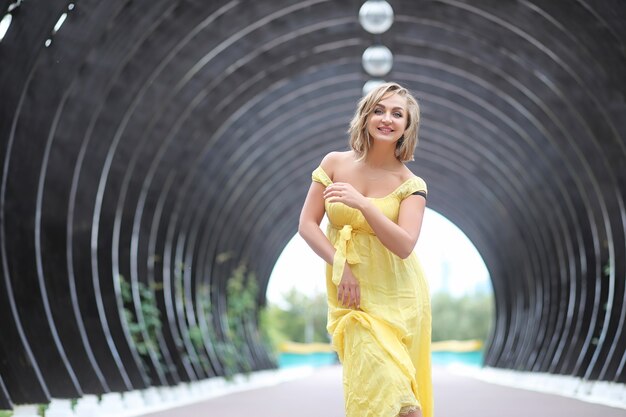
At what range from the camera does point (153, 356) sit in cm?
1652

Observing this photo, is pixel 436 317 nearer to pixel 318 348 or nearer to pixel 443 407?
pixel 318 348

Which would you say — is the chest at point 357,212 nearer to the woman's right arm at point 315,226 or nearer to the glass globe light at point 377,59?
the woman's right arm at point 315,226

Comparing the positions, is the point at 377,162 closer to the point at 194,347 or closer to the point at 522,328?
the point at 194,347

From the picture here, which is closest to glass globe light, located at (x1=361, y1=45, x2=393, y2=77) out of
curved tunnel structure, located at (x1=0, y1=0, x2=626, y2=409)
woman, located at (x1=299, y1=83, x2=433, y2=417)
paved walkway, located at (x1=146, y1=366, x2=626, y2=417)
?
curved tunnel structure, located at (x1=0, y1=0, x2=626, y2=409)

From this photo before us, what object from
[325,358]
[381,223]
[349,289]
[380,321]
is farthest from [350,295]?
[325,358]

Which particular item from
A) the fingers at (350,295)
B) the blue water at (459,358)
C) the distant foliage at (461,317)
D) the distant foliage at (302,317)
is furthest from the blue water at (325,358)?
the fingers at (350,295)

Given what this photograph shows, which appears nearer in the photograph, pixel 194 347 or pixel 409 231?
pixel 409 231

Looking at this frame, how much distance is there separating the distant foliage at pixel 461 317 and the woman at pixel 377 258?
246 ft

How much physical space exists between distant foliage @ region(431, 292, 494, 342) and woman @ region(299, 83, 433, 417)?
75.0m

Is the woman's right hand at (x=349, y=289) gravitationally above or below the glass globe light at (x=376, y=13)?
below

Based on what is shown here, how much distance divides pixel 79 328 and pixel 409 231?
8.39 metres

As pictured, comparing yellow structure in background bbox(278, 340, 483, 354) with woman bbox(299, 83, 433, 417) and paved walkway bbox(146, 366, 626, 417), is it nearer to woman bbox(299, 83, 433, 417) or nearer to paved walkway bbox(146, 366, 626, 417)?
paved walkway bbox(146, 366, 626, 417)

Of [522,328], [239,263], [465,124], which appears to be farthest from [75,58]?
[522,328]

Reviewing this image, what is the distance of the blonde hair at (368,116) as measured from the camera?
5.25 meters
